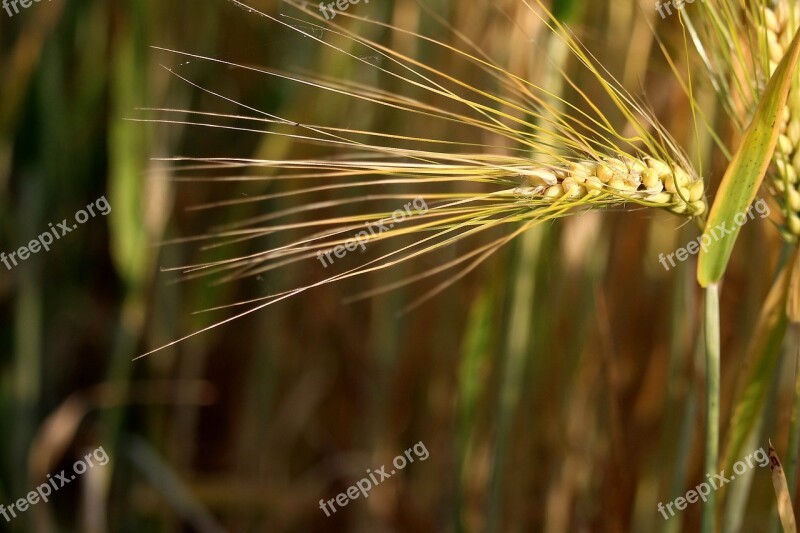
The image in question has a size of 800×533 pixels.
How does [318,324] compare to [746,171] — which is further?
[318,324]

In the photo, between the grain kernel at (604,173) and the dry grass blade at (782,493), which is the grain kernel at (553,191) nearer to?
the grain kernel at (604,173)

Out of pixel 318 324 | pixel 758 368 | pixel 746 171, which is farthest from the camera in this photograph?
pixel 318 324

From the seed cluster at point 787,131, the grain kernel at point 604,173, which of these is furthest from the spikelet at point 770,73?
the grain kernel at point 604,173

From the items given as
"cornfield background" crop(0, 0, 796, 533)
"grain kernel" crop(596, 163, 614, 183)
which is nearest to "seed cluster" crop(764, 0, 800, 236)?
"grain kernel" crop(596, 163, 614, 183)

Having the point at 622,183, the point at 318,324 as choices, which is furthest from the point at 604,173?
the point at 318,324

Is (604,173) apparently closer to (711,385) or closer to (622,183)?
(622,183)

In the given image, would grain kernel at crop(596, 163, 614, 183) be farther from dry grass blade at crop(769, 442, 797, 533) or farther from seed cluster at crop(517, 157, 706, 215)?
dry grass blade at crop(769, 442, 797, 533)
